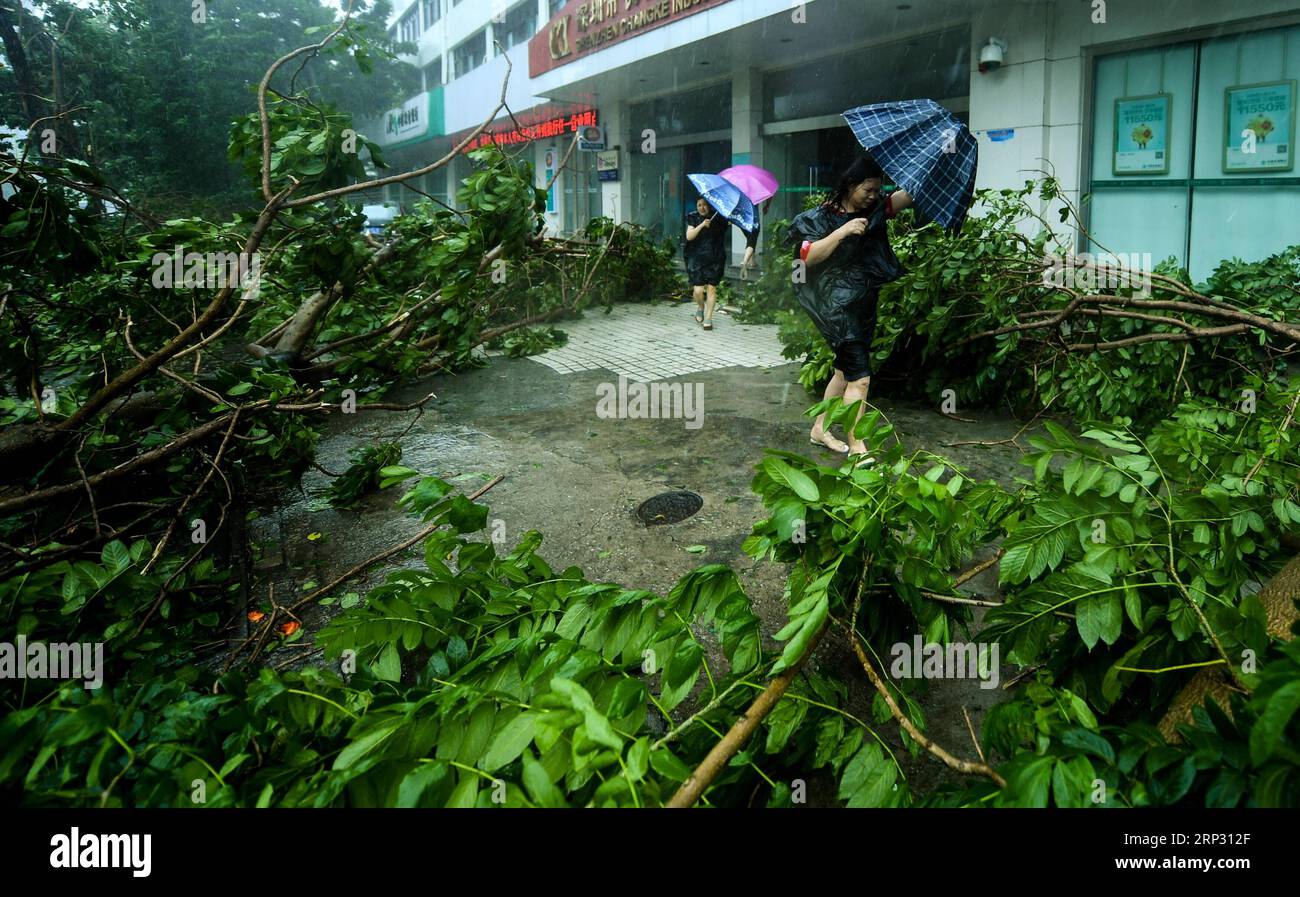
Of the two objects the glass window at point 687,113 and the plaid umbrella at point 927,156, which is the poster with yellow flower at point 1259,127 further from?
the glass window at point 687,113

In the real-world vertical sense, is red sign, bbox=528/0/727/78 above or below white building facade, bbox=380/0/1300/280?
above

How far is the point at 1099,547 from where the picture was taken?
2.26 metres

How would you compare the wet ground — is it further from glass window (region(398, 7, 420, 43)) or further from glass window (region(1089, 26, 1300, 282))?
glass window (region(398, 7, 420, 43))

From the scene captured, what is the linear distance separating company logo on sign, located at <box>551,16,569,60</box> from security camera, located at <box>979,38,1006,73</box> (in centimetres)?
1187

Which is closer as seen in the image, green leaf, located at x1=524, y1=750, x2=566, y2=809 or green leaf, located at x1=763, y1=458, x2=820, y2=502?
green leaf, located at x1=524, y1=750, x2=566, y2=809

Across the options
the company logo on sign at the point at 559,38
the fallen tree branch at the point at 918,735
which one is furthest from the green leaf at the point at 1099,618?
the company logo on sign at the point at 559,38

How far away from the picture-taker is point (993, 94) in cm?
1080

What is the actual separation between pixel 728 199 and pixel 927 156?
238 inches

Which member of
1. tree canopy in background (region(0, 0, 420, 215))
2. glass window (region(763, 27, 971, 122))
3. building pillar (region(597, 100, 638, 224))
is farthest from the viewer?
building pillar (region(597, 100, 638, 224))

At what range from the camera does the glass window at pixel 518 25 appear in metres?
26.6

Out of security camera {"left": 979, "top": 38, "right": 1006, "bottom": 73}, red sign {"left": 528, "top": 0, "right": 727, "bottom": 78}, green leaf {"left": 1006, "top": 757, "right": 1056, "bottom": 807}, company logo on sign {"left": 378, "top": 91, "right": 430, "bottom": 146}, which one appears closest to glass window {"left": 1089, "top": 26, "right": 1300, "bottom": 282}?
security camera {"left": 979, "top": 38, "right": 1006, "bottom": 73}

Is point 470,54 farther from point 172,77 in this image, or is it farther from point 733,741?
point 733,741

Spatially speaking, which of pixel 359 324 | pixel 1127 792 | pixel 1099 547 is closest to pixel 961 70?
pixel 359 324

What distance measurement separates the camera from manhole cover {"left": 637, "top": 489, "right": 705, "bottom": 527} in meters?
4.62
